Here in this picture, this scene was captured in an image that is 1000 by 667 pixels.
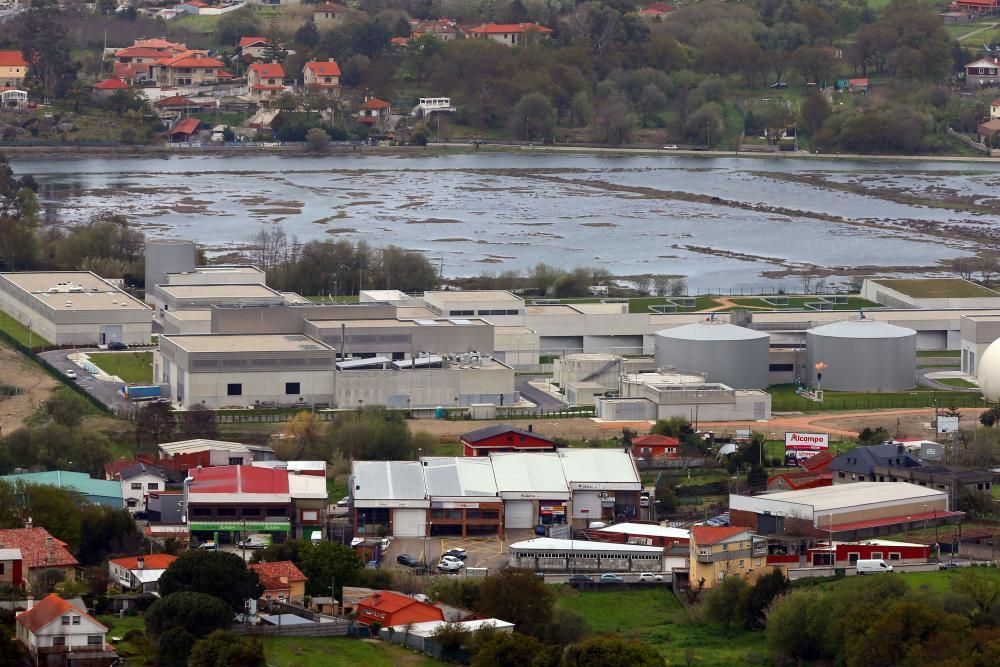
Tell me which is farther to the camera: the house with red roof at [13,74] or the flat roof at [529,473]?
the house with red roof at [13,74]

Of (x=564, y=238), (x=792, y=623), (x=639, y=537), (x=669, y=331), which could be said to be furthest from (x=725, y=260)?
(x=792, y=623)

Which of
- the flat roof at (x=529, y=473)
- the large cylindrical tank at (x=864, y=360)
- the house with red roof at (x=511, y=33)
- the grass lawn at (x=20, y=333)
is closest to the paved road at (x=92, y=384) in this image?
the grass lawn at (x=20, y=333)

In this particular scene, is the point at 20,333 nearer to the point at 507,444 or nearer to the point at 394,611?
the point at 507,444

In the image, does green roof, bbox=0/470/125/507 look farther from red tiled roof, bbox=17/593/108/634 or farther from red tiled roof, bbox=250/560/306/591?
red tiled roof, bbox=17/593/108/634

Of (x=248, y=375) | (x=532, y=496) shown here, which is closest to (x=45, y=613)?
(x=532, y=496)

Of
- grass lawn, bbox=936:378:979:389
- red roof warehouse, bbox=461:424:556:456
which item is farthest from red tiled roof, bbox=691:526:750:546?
grass lawn, bbox=936:378:979:389

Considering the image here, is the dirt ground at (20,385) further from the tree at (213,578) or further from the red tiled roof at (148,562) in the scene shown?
the tree at (213,578)
